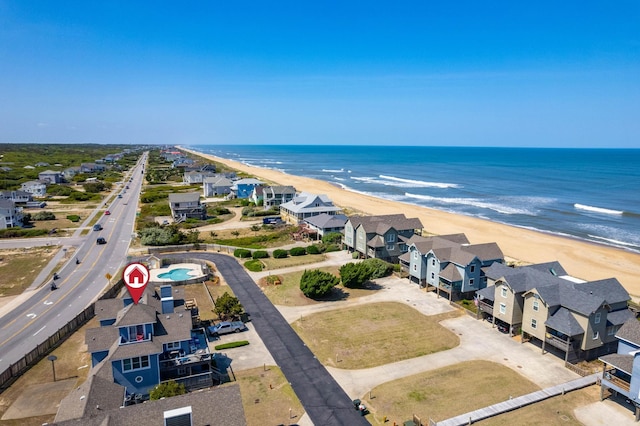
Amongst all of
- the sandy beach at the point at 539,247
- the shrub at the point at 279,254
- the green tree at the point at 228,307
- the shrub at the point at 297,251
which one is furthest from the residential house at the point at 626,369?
the shrub at the point at 279,254

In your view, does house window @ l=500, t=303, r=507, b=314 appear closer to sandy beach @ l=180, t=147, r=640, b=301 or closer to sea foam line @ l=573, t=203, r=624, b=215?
sandy beach @ l=180, t=147, r=640, b=301

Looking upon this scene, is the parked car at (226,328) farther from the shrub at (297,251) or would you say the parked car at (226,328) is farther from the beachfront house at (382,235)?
the beachfront house at (382,235)

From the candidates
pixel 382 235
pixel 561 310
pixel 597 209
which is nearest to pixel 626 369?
pixel 561 310

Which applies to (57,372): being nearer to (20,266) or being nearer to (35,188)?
(20,266)

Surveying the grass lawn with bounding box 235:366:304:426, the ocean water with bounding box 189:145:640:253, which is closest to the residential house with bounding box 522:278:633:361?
the grass lawn with bounding box 235:366:304:426

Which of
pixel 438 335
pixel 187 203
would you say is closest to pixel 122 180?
pixel 187 203

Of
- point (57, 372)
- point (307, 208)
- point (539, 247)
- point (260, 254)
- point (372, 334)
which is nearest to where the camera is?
point (57, 372)

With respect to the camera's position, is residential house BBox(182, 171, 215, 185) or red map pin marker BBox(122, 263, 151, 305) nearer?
red map pin marker BBox(122, 263, 151, 305)
